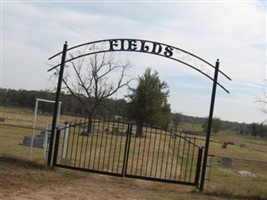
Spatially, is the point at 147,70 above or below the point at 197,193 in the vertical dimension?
above

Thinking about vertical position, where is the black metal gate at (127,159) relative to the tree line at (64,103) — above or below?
below

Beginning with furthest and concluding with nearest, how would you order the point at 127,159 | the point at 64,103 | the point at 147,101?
the point at 64,103 → the point at 147,101 → the point at 127,159

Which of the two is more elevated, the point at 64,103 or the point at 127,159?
the point at 64,103

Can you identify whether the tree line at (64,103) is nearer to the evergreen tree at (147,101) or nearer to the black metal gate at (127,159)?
the evergreen tree at (147,101)

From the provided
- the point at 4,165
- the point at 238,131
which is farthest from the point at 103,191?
the point at 238,131

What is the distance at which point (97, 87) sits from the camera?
49.1 metres

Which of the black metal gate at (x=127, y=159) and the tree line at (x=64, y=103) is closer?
the black metal gate at (x=127, y=159)

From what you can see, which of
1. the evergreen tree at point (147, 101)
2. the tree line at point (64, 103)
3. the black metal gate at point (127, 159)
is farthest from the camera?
the tree line at point (64, 103)

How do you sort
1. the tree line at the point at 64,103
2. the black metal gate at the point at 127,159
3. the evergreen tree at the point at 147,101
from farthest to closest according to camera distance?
the tree line at the point at 64,103 → the evergreen tree at the point at 147,101 → the black metal gate at the point at 127,159

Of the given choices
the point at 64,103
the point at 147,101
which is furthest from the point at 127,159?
the point at 64,103

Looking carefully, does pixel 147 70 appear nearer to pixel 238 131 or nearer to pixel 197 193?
pixel 197 193

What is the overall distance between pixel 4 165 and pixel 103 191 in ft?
11.1

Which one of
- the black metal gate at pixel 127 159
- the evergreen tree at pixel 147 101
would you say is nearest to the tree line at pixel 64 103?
the evergreen tree at pixel 147 101

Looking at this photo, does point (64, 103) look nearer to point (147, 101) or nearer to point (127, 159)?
point (147, 101)
